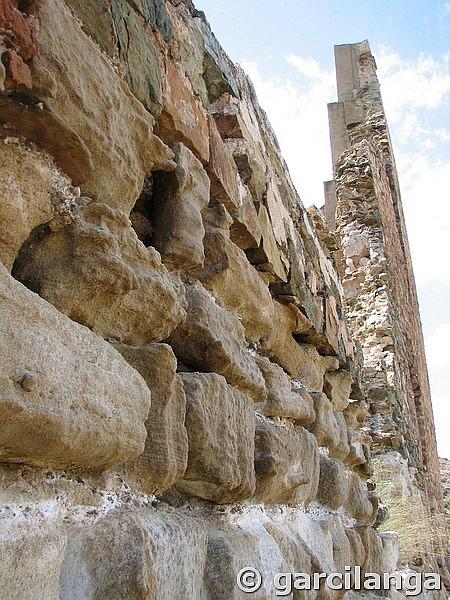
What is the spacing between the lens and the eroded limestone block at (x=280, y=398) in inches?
57.7

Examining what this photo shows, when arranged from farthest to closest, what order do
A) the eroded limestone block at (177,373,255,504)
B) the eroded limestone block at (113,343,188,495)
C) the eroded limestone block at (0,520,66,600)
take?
the eroded limestone block at (177,373,255,504) → the eroded limestone block at (113,343,188,495) → the eroded limestone block at (0,520,66,600)

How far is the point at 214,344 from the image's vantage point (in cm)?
113

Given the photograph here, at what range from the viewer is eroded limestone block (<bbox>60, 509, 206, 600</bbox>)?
0.73 m

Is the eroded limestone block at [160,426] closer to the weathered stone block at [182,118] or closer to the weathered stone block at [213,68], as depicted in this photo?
the weathered stone block at [182,118]

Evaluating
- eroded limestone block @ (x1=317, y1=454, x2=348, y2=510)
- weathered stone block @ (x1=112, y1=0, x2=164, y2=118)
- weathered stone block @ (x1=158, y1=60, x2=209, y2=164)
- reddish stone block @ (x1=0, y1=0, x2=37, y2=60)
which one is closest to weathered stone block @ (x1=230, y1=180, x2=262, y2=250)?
weathered stone block @ (x1=158, y1=60, x2=209, y2=164)

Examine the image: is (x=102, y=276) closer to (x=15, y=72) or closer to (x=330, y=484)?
(x=15, y=72)

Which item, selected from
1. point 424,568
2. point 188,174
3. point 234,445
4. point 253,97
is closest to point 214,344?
point 234,445

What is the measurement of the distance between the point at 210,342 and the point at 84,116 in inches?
17.9

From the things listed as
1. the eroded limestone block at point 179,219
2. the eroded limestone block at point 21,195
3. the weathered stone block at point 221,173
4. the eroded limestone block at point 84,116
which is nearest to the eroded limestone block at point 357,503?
the weathered stone block at point 221,173

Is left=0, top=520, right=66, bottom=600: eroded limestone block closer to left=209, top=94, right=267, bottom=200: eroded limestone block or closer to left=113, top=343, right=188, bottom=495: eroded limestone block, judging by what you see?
left=113, top=343, right=188, bottom=495: eroded limestone block

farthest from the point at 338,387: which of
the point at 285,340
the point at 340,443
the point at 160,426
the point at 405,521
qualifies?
the point at 405,521

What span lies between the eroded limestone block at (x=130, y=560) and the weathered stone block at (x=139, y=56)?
708 millimetres

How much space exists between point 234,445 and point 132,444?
0.36 metres

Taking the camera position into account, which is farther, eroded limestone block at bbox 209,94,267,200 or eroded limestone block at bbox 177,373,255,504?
eroded limestone block at bbox 209,94,267,200
